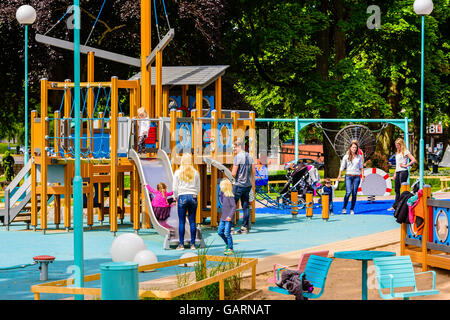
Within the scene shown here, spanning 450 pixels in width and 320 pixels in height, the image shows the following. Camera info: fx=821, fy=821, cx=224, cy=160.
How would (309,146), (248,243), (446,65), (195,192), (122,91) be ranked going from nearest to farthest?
(195,192) → (248,243) → (122,91) → (446,65) → (309,146)

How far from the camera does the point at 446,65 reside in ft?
124

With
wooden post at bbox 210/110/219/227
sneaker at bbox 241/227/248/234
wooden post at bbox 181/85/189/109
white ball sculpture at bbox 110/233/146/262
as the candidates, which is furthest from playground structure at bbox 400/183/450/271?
wooden post at bbox 181/85/189/109

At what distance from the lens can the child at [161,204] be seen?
1628 cm

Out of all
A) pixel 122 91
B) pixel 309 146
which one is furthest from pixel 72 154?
pixel 309 146

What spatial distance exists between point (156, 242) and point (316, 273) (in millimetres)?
7696

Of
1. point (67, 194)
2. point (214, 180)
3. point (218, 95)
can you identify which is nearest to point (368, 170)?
point (218, 95)

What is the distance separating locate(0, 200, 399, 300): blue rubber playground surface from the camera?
11.9 meters

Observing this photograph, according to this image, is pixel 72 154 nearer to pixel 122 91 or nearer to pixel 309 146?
pixel 122 91

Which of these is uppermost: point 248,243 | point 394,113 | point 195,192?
→ point 394,113

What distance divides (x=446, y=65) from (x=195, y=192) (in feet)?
86.3

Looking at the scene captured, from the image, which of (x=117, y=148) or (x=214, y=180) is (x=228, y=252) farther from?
(x=117, y=148)

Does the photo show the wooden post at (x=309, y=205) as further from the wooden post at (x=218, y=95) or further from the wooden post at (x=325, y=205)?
the wooden post at (x=218, y=95)

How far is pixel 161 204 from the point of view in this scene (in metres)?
16.4

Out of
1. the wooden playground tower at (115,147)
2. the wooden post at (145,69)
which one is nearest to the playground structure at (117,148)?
the wooden playground tower at (115,147)
